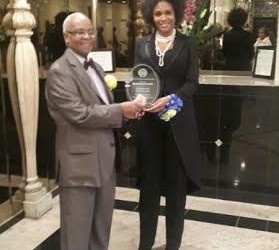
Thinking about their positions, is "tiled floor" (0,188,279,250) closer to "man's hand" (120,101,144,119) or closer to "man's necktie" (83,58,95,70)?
"man's hand" (120,101,144,119)

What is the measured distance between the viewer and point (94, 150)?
6.66 feet

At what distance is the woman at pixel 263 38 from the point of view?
3.61m

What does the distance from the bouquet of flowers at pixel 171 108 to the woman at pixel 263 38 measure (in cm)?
160

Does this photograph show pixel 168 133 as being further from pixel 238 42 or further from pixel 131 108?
pixel 238 42

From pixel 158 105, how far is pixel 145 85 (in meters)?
0.13

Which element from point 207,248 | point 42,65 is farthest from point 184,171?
point 42,65

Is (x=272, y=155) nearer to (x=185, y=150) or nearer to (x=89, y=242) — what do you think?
(x=185, y=150)

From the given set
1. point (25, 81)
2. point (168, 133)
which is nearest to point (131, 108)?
point (168, 133)

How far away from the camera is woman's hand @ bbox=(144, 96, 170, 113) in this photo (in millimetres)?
2258

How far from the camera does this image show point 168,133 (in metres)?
2.51

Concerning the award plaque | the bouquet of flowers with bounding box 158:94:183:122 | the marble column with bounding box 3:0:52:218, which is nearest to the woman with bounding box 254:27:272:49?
the bouquet of flowers with bounding box 158:94:183:122

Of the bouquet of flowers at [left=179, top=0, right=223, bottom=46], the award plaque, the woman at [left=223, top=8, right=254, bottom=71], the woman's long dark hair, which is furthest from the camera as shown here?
the woman at [left=223, top=8, right=254, bottom=71]

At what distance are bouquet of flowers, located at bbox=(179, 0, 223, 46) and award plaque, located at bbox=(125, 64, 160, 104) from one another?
Answer: 4.57ft

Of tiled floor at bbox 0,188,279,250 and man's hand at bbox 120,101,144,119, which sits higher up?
man's hand at bbox 120,101,144,119
